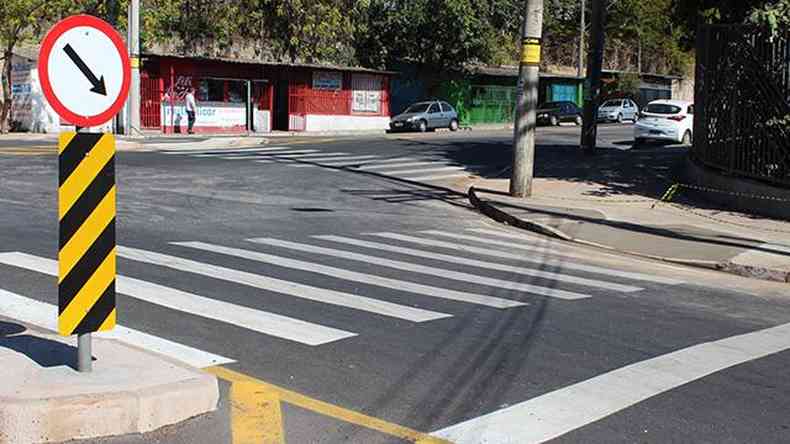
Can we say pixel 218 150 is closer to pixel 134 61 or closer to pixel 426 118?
pixel 134 61

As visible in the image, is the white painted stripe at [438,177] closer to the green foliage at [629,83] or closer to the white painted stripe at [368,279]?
the white painted stripe at [368,279]

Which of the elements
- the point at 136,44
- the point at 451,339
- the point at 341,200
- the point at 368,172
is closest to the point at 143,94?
the point at 136,44

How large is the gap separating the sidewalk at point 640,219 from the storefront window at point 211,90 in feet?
70.1

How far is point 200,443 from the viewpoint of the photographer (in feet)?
16.8

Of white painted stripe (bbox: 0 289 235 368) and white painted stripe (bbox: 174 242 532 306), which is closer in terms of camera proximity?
white painted stripe (bbox: 0 289 235 368)

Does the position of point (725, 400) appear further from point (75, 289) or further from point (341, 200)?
point (341, 200)

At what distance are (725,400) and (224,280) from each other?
17.3 feet

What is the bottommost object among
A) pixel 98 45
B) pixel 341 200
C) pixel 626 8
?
pixel 341 200

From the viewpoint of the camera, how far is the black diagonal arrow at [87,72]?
5.37 m

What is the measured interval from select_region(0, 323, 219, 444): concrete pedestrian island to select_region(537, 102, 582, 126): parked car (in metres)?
49.8

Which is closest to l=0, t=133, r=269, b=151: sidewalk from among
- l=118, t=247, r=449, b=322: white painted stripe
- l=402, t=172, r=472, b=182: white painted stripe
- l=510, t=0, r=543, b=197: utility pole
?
l=402, t=172, r=472, b=182: white painted stripe

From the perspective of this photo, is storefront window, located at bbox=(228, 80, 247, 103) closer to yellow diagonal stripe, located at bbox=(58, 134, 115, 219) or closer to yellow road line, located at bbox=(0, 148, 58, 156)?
yellow road line, located at bbox=(0, 148, 58, 156)

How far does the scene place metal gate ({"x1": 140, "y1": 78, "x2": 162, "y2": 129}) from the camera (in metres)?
40.5

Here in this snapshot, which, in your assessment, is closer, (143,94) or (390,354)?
(390,354)
